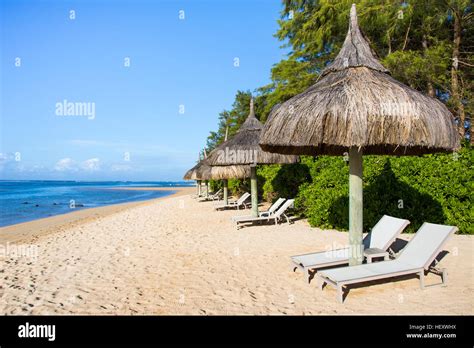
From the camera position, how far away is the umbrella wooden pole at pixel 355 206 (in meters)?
4.64

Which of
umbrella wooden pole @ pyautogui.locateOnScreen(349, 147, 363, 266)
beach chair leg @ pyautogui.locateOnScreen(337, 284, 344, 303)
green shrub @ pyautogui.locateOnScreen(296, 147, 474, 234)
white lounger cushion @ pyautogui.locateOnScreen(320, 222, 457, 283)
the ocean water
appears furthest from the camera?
the ocean water

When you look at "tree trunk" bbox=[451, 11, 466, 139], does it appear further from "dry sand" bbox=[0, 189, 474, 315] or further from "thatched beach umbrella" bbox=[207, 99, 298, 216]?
"thatched beach umbrella" bbox=[207, 99, 298, 216]

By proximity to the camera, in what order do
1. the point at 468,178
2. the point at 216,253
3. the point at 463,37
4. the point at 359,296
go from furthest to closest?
the point at 463,37, the point at 468,178, the point at 216,253, the point at 359,296

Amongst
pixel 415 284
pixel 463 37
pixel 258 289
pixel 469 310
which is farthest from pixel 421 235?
pixel 463 37

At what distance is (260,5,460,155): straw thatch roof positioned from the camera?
3996 millimetres

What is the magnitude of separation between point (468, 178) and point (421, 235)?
154 inches

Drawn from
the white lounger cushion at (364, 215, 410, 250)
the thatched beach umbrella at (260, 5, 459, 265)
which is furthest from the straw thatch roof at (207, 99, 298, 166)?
the thatched beach umbrella at (260, 5, 459, 265)

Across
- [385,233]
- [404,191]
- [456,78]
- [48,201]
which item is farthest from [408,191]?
[48,201]

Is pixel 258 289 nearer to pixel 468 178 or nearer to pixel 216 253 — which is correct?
pixel 216 253

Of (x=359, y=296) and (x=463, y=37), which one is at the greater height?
(x=463, y=37)

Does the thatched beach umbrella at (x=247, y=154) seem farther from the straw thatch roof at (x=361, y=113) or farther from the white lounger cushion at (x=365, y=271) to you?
the white lounger cushion at (x=365, y=271)

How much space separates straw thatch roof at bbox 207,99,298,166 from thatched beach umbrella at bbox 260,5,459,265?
4505 millimetres

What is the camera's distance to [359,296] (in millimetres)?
4203

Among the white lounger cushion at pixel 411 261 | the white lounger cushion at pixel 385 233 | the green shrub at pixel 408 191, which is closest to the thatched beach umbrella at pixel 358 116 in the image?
the white lounger cushion at pixel 411 261
